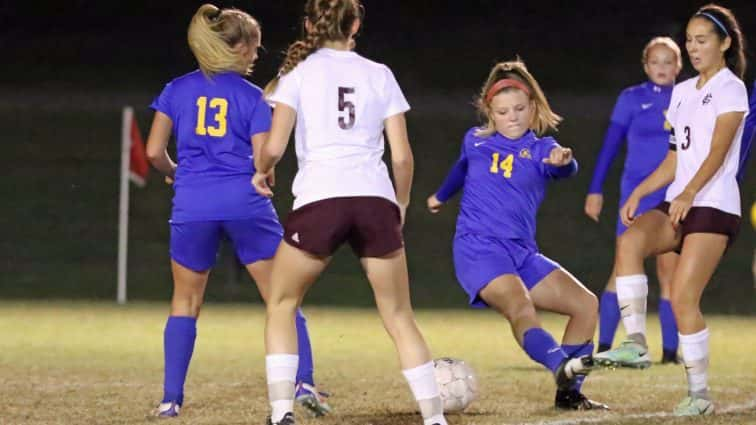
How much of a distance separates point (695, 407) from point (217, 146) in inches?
103

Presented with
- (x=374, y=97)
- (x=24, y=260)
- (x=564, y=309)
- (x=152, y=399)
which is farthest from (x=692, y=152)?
(x=24, y=260)

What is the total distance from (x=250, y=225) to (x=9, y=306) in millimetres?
7361

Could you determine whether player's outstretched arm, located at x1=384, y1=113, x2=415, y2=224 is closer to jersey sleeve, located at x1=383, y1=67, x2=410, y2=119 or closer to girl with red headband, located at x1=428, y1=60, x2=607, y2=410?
jersey sleeve, located at x1=383, y1=67, x2=410, y2=119

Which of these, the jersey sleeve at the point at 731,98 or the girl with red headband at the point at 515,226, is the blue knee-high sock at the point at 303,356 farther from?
the jersey sleeve at the point at 731,98

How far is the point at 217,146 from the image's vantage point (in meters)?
7.59

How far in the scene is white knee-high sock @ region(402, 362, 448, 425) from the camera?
6.57 m

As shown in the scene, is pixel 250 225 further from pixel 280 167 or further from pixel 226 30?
pixel 280 167

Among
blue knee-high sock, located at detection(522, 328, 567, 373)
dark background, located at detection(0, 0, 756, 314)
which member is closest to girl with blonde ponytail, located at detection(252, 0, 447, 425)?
blue knee-high sock, located at detection(522, 328, 567, 373)

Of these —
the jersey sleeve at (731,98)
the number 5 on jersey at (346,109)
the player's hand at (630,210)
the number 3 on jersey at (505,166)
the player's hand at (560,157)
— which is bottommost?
the player's hand at (630,210)

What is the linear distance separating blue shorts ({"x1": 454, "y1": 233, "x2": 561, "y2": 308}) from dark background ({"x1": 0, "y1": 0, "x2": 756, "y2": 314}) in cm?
729

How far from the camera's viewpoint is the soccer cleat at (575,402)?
26.0 ft

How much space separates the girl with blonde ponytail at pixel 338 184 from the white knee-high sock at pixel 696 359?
1632 mm

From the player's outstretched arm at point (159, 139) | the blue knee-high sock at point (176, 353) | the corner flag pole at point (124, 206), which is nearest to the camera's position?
the player's outstretched arm at point (159, 139)

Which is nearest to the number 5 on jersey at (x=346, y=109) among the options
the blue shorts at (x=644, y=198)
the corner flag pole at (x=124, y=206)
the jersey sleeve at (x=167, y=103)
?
the jersey sleeve at (x=167, y=103)
